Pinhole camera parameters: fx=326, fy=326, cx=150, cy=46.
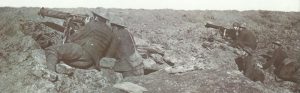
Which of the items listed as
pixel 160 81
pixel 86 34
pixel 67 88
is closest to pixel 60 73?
pixel 67 88

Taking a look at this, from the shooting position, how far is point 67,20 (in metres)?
4.03

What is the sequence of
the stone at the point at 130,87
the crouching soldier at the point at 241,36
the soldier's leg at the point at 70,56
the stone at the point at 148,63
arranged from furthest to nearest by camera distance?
the crouching soldier at the point at 241,36 < the stone at the point at 148,63 < the soldier's leg at the point at 70,56 < the stone at the point at 130,87

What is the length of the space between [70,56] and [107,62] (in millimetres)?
425

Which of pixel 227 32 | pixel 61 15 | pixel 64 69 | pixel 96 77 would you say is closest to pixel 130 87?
pixel 96 77

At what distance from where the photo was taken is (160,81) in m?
3.74

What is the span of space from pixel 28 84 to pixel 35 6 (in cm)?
117

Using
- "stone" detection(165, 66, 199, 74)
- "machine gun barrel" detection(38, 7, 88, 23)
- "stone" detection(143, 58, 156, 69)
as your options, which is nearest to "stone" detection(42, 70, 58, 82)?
"machine gun barrel" detection(38, 7, 88, 23)

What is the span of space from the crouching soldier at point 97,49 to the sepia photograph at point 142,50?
11 millimetres

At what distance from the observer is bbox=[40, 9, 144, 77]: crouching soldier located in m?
3.69

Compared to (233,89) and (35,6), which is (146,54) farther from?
(35,6)

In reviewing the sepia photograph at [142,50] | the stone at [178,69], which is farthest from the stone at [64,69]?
the stone at [178,69]

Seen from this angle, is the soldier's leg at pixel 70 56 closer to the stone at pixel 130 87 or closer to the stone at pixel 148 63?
the stone at pixel 130 87

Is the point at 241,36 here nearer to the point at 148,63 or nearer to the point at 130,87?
the point at 148,63

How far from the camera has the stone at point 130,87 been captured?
3.55 metres
